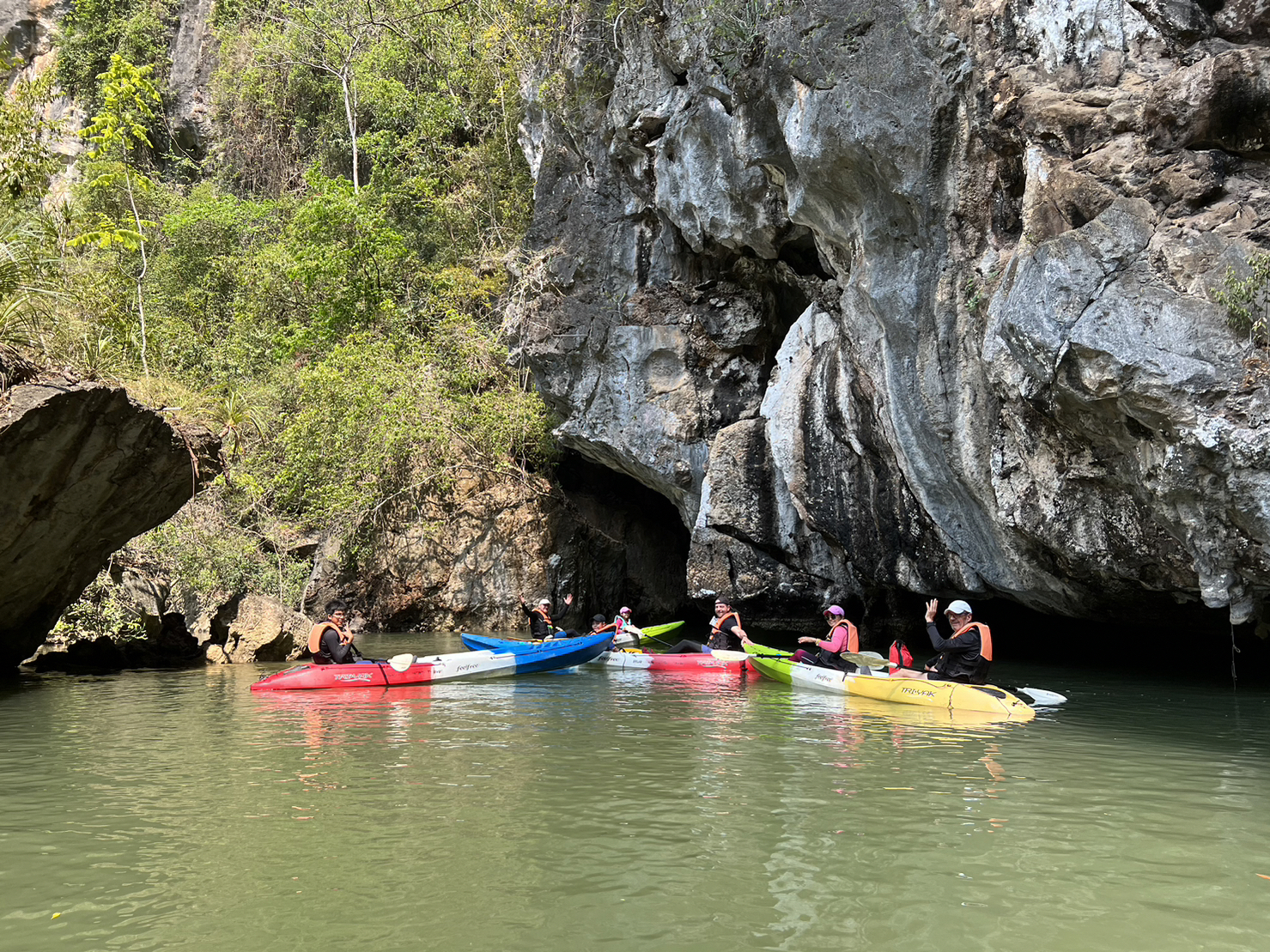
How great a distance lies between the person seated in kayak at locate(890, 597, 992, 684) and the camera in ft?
35.9

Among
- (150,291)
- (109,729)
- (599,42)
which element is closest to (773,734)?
(109,729)

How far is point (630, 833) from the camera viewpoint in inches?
223

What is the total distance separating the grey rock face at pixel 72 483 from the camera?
9.63 m

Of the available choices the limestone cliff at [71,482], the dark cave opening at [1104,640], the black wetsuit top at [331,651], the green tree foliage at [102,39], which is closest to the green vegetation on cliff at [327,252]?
the green tree foliage at [102,39]

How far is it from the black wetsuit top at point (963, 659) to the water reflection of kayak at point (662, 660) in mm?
4151

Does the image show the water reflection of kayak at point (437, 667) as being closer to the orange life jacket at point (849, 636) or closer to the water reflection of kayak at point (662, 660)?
the water reflection of kayak at point (662, 660)

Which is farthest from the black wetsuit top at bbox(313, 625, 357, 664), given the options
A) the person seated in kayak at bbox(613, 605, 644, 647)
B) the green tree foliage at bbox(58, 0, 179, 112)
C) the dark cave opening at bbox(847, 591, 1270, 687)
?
the green tree foliage at bbox(58, 0, 179, 112)

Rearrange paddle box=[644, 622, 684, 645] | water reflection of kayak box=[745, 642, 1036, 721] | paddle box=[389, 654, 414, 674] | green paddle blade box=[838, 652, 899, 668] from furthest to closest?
paddle box=[644, 622, 684, 645]
green paddle blade box=[838, 652, 899, 668]
paddle box=[389, 654, 414, 674]
water reflection of kayak box=[745, 642, 1036, 721]

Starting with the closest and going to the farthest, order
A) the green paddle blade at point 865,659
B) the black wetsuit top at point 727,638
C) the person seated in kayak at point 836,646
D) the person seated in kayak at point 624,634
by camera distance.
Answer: the person seated in kayak at point 836,646 < the green paddle blade at point 865,659 < the black wetsuit top at point 727,638 < the person seated in kayak at point 624,634

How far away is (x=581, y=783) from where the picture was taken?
22.6 ft

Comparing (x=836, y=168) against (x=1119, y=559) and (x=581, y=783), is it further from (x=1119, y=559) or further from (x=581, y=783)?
(x=581, y=783)

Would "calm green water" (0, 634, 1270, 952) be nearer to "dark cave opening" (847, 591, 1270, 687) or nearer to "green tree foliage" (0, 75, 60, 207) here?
"dark cave opening" (847, 591, 1270, 687)

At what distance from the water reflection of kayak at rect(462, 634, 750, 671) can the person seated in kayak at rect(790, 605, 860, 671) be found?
138cm

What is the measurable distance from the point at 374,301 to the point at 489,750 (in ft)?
63.8
